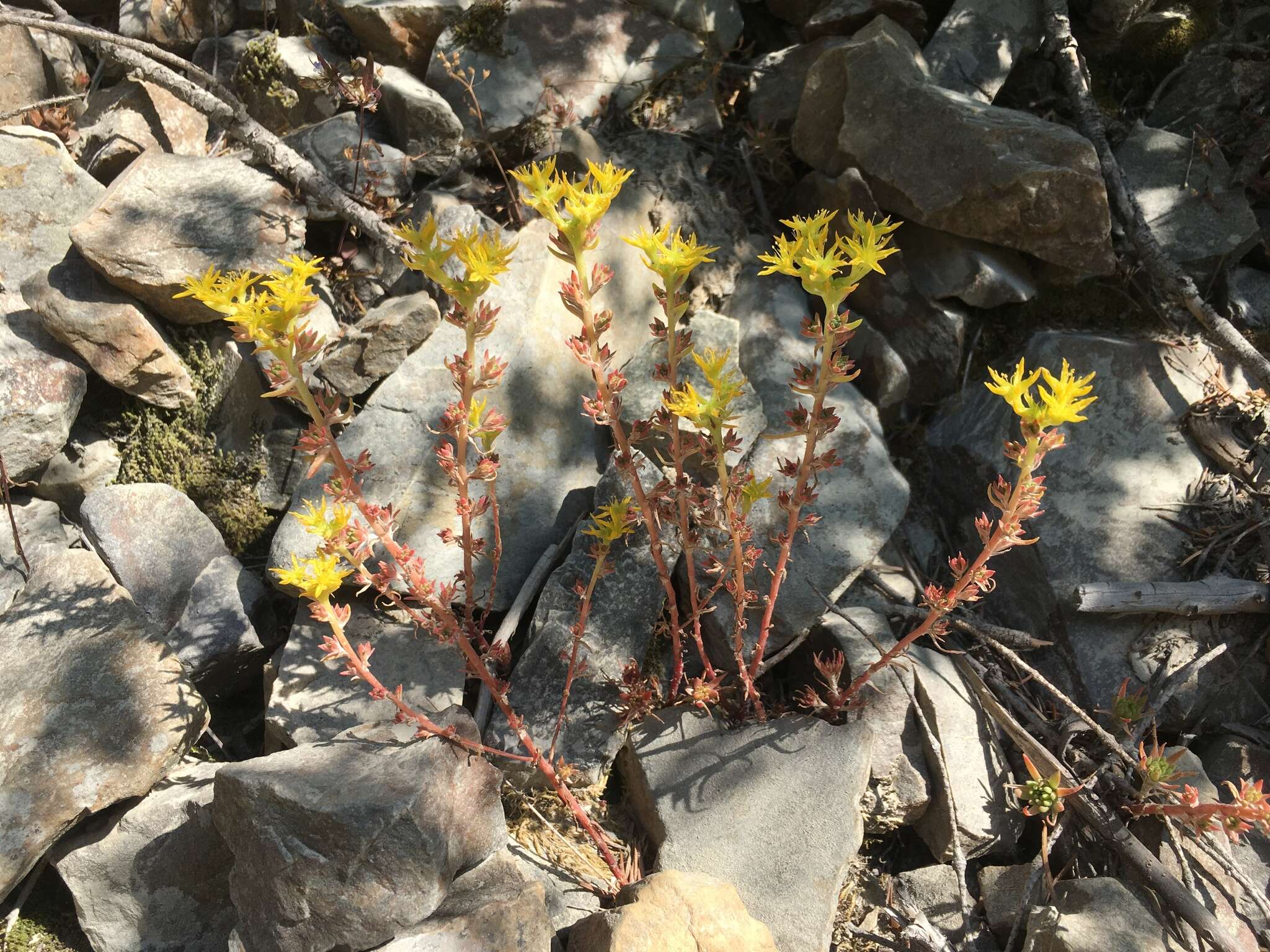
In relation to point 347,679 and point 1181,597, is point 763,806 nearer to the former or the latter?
point 347,679

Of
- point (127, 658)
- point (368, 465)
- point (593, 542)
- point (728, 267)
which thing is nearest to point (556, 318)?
point (728, 267)

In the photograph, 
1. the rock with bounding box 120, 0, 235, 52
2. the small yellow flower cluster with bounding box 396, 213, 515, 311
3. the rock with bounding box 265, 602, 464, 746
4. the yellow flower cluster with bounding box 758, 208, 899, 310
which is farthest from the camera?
the rock with bounding box 120, 0, 235, 52

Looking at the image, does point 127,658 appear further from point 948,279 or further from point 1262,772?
point 1262,772

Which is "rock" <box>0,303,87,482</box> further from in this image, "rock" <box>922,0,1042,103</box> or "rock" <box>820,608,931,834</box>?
"rock" <box>922,0,1042,103</box>

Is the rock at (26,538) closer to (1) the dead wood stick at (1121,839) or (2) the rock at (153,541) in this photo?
(2) the rock at (153,541)

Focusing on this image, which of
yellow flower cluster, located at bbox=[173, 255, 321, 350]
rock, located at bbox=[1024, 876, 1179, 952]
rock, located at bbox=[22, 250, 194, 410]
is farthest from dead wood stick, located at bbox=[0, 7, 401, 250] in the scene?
rock, located at bbox=[1024, 876, 1179, 952]

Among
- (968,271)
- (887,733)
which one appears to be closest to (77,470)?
(887,733)
